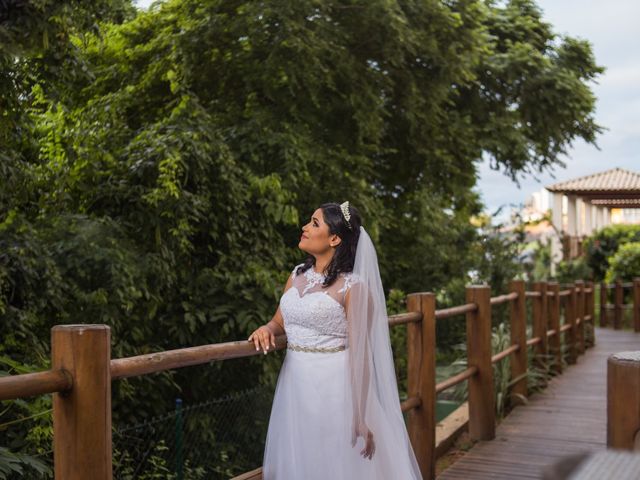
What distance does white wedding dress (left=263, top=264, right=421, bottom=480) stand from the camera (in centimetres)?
362

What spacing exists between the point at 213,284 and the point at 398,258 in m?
6.92

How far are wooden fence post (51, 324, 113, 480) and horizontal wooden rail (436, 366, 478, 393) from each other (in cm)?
329

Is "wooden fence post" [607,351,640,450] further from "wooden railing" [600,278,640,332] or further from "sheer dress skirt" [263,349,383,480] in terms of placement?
"wooden railing" [600,278,640,332]

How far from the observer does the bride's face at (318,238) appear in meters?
3.75

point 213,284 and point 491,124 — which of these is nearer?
point 213,284

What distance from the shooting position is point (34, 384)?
2387 mm

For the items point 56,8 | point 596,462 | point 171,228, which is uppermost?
point 56,8

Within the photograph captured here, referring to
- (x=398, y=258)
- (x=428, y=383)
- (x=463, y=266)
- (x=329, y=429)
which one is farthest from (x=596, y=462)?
(x=463, y=266)

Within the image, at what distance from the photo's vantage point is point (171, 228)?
743 centimetres

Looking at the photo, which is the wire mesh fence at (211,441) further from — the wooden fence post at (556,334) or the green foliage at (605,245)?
the green foliage at (605,245)

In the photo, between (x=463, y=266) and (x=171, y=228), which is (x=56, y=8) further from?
(x=463, y=266)

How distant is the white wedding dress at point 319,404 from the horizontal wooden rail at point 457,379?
1.95 m

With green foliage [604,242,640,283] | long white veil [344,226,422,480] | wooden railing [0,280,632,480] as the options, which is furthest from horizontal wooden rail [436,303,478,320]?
green foliage [604,242,640,283]

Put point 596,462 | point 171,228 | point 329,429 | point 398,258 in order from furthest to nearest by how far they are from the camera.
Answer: point 398,258, point 171,228, point 329,429, point 596,462
